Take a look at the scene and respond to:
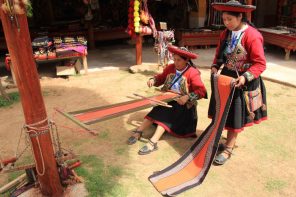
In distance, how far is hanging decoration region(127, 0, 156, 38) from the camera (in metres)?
7.02

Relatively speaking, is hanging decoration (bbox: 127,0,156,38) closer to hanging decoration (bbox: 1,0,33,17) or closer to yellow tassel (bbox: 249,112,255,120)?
yellow tassel (bbox: 249,112,255,120)

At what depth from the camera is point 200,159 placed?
353 cm

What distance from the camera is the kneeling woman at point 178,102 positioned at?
3797 millimetres

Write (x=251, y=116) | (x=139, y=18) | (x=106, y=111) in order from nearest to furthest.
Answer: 1. (x=106, y=111)
2. (x=251, y=116)
3. (x=139, y=18)

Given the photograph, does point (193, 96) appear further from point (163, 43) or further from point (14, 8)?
point (163, 43)

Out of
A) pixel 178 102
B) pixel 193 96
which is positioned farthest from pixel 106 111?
pixel 193 96

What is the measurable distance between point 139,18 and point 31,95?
4871mm

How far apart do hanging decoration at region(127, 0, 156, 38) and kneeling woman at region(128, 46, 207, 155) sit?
3.32m

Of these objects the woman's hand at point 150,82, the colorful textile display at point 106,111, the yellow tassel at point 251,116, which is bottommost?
the yellow tassel at point 251,116

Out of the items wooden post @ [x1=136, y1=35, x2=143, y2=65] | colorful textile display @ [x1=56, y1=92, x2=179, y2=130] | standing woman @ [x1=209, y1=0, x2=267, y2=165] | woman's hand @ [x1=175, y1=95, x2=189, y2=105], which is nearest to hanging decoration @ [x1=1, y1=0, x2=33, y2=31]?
colorful textile display @ [x1=56, y1=92, x2=179, y2=130]

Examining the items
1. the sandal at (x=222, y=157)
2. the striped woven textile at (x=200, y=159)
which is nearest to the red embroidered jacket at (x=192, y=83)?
the striped woven textile at (x=200, y=159)

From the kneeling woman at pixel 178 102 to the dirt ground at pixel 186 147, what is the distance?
0.15 m

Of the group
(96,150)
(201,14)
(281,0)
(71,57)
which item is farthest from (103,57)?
(281,0)

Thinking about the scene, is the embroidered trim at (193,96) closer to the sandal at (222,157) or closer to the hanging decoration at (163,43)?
the sandal at (222,157)
